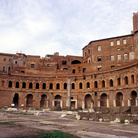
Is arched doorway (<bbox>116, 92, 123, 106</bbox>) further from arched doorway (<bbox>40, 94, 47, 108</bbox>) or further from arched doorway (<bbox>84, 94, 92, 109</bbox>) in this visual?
arched doorway (<bbox>40, 94, 47, 108</bbox>)

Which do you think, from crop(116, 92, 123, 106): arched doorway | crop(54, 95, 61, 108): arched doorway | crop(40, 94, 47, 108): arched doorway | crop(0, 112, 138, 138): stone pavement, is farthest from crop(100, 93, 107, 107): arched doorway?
crop(0, 112, 138, 138): stone pavement

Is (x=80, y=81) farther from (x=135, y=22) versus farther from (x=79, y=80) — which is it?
(x=135, y=22)

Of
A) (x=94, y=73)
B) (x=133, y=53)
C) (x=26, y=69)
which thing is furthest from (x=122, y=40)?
(x=26, y=69)

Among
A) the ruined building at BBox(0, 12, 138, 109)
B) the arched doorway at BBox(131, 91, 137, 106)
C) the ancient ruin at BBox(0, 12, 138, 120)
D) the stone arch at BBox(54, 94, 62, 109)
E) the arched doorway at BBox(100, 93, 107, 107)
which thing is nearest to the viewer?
the arched doorway at BBox(131, 91, 137, 106)

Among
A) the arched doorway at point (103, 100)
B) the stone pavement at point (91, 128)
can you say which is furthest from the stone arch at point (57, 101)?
Result: the stone pavement at point (91, 128)

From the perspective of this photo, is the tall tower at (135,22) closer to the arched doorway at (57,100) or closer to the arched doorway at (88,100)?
the arched doorway at (88,100)

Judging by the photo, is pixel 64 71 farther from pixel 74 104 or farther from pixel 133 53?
pixel 133 53

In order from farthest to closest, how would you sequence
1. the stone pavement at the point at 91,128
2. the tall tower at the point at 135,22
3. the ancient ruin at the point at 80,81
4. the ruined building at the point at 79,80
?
the tall tower at the point at 135,22 < the ruined building at the point at 79,80 < the ancient ruin at the point at 80,81 < the stone pavement at the point at 91,128

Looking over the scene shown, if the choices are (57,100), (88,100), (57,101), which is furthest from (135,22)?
(57,101)

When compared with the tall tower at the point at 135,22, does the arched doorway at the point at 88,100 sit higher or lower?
lower

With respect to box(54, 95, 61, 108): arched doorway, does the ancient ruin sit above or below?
above

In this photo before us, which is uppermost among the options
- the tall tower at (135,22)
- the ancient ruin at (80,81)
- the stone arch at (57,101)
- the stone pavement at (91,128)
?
the tall tower at (135,22)

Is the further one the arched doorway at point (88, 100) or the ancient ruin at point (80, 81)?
the arched doorway at point (88, 100)

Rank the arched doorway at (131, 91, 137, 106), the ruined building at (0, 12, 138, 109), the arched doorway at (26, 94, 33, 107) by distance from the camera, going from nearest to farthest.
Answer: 1. the arched doorway at (131, 91, 137, 106)
2. the ruined building at (0, 12, 138, 109)
3. the arched doorway at (26, 94, 33, 107)
